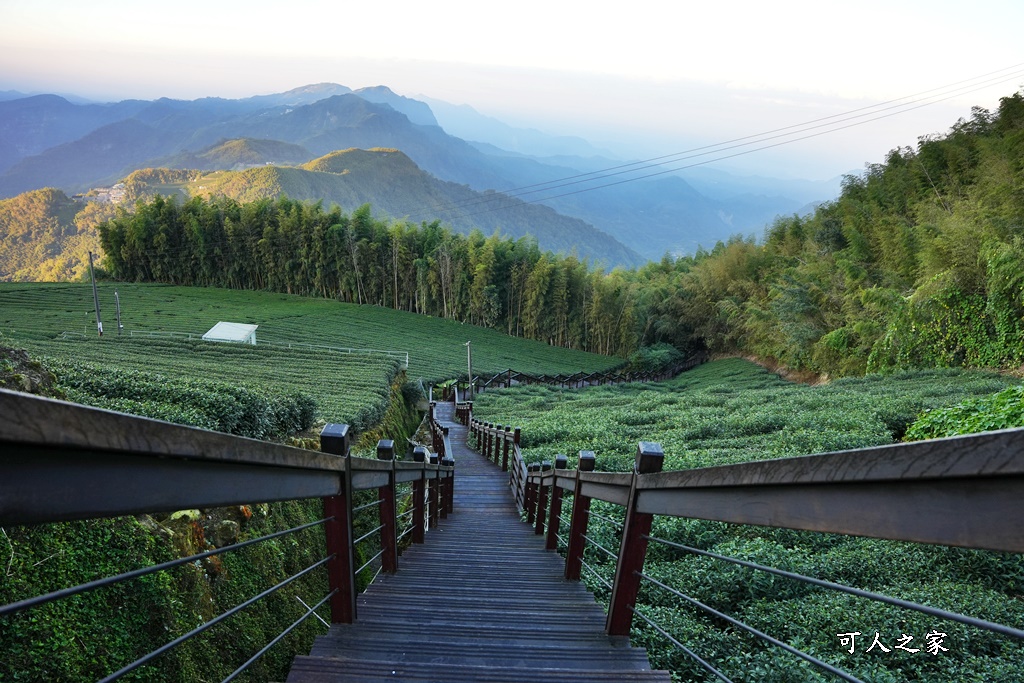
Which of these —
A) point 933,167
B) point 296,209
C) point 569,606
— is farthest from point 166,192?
point 569,606

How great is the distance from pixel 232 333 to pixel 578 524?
3029 centimetres

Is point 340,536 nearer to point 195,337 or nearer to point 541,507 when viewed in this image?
point 541,507

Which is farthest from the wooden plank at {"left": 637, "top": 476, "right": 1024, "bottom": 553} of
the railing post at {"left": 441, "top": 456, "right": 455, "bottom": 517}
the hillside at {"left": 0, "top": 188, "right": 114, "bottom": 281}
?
the hillside at {"left": 0, "top": 188, "right": 114, "bottom": 281}

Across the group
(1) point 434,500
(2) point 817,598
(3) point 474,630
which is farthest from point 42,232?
(2) point 817,598

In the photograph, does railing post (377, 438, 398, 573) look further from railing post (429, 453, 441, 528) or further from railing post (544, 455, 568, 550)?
railing post (429, 453, 441, 528)

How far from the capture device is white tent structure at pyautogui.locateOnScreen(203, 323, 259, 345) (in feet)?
96.2

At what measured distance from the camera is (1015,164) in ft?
63.0

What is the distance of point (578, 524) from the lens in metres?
3.65

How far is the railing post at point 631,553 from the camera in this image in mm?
2396

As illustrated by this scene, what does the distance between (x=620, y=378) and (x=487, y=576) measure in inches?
1288

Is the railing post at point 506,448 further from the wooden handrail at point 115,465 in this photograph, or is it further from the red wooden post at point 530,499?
the wooden handrail at point 115,465

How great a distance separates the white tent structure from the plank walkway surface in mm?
28137

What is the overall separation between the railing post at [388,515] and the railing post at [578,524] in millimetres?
1121

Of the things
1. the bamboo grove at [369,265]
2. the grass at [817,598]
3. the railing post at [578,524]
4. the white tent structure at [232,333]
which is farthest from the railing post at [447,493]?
the bamboo grove at [369,265]
